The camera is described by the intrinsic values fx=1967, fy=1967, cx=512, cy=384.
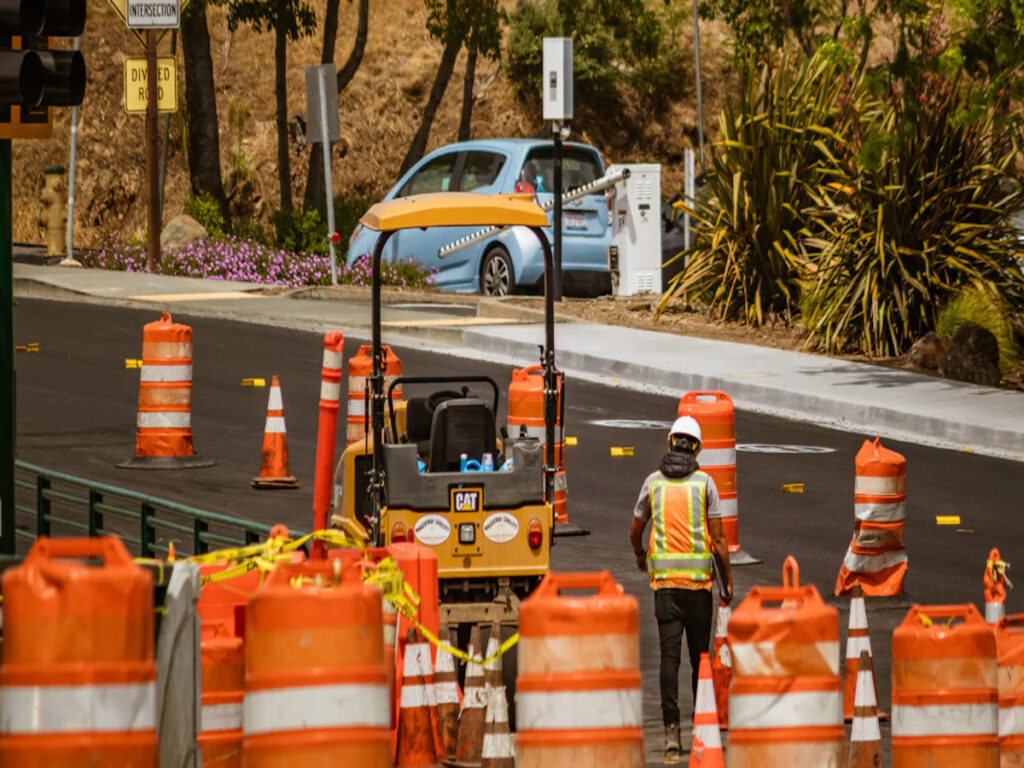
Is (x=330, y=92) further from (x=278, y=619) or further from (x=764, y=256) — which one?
(x=278, y=619)

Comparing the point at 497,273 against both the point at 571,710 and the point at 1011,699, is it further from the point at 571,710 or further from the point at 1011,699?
the point at 571,710

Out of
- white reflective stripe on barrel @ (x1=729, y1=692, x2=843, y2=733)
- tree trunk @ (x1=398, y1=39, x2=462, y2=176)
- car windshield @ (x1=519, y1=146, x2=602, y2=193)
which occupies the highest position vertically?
tree trunk @ (x1=398, y1=39, x2=462, y2=176)

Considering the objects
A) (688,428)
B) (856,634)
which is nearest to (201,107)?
(688,428)

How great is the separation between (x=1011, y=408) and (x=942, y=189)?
4.41 metres

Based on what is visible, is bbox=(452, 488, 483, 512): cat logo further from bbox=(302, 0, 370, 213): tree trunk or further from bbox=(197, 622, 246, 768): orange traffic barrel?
bbox=(302, 0, 370, 213): tree trunk

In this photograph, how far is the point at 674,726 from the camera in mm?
8039

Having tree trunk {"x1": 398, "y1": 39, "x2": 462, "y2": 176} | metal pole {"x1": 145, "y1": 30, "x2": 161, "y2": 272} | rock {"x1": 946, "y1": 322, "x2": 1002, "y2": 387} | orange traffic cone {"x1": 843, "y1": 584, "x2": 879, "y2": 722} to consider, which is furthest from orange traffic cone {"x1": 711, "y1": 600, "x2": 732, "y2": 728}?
tree trunk {"x1": 398, "y1": 39, "x2": 462, "y2": 176}

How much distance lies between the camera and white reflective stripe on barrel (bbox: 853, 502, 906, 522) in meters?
10.7

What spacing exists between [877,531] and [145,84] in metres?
17.6

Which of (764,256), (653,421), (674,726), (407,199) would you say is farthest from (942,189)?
(674,726)

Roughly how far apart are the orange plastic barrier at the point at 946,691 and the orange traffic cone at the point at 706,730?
75 centimetres

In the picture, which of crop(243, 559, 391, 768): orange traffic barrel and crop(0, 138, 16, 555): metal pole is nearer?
crop(243, 559, 391, 768): orange traffic barrel

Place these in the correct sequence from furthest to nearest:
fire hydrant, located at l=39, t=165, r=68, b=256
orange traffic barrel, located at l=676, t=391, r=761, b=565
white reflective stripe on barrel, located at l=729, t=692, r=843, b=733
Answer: fire hydrant, located at l=39, t=165, r=68, b=256 < orange traffic barrel, located at l=676, t=391, r=761, b=565 < white reflective stripe on barrel, located at l=729, t=692, r=843, b=733

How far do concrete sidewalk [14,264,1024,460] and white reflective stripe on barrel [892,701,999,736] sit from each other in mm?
9134
